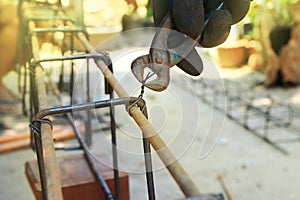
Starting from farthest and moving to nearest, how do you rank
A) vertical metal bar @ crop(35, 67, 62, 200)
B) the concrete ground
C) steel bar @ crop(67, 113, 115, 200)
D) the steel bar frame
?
1. the steel bar frame
2. the concrete ground
3. steel bar @ crop(67, 113, 115, 200)
4. vertical metal bar @ crop(35, 67, 62, 200)

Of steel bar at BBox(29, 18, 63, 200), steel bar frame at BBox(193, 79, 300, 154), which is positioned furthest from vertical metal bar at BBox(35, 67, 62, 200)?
steel bar frame at BBox(193, 79, 300, 154)

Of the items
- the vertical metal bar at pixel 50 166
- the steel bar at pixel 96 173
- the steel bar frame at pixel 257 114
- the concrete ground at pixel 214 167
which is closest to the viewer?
the vertical metal bar at pixel 50 166

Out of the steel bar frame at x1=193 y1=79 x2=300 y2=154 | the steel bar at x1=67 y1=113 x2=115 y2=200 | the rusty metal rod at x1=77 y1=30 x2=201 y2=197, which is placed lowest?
the steel bar frame at x1=193 y1=79 x2=300 y2=154

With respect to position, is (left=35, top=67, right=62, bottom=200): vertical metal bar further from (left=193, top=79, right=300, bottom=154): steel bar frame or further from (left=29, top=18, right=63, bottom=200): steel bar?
(left=193, top=79, right=300, bottom=154): steel bar frame

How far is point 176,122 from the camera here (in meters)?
4.49

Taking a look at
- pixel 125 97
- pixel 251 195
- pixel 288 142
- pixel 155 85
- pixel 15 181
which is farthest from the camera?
pixel 288 142

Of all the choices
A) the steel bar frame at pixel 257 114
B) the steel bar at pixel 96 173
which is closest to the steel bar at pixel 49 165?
the steel bar at pixel 96 173

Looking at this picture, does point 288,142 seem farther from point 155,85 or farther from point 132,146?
point 155,85

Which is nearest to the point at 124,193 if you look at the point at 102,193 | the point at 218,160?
the point at 102,193

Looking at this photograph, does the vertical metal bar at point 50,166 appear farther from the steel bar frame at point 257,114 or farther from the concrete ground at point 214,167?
the steel bar frame at point 257,114

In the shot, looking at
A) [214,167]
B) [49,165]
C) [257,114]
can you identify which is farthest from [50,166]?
[257,114]

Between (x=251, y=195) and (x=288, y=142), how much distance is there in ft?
3.78

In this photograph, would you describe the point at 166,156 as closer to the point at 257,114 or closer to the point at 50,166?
the point at 50,166

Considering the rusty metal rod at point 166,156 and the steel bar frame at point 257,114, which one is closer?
the rusty metal rod at point 166,156
